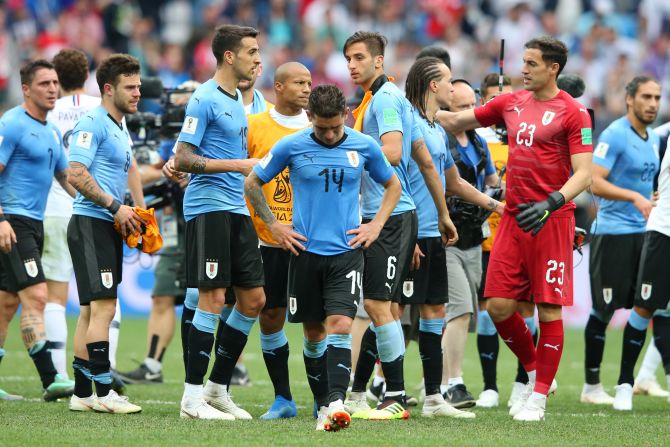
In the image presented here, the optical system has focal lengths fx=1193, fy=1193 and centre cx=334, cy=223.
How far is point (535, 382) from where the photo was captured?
863 centimetres

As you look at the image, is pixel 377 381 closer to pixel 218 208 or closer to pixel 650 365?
pixel 650 365

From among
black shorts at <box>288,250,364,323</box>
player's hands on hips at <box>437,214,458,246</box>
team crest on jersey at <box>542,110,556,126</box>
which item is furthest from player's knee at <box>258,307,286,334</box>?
team crest on jersey at <box>542,110,556,126</box>

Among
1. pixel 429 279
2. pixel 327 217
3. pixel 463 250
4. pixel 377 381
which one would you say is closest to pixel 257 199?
pixel 327 217

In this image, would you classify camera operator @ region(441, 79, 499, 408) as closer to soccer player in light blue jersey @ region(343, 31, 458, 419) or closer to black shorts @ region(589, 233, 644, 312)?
soccer player in light blue jersey @ region(343, 31, 458, 419)

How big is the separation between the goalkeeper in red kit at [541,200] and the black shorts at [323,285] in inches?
51.4

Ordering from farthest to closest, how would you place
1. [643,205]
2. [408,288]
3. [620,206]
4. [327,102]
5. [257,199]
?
1. [620,206]
2. [643,205]
3. [408,288]
4. [257,199]
5. [327,102]

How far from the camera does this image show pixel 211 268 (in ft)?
27.1

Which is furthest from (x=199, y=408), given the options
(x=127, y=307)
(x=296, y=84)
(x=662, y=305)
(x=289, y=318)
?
(x=127, y=307)

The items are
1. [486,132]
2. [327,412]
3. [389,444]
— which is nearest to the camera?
[389,444]

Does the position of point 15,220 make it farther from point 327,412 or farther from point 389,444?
point 389,444

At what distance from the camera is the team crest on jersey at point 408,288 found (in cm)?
899

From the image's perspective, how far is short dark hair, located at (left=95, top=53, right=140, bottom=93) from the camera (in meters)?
8.92

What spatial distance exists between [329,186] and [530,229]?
4.69 feet

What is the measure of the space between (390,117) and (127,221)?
206 cm
